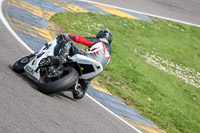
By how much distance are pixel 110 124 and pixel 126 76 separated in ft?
13.7

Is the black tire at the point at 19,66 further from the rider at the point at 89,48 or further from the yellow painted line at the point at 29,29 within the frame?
the yellow painted line at the point at 29,29

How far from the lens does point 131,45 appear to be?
14.1m

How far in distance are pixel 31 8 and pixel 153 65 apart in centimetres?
468

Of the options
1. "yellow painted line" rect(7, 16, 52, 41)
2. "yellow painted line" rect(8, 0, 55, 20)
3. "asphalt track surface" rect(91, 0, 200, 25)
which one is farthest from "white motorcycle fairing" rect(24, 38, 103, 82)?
"asphalt track surface" rect(91, 0, 200, 25)

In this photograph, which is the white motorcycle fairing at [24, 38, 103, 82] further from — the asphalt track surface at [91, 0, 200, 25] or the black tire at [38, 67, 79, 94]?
the asphalt track surface at [91, 0, 200, 25]

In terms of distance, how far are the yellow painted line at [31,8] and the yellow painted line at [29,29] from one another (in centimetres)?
133

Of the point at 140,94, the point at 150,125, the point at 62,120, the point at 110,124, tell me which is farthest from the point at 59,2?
the point at 62,120

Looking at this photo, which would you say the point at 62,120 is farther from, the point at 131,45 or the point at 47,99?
the point at 131,45

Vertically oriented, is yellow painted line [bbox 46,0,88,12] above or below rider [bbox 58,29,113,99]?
below

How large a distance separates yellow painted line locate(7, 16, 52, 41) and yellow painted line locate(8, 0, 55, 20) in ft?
4.37

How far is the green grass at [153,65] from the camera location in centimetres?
986

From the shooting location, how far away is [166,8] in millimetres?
19188

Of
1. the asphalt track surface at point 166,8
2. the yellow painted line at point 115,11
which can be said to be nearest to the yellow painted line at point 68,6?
the yellow painted line at point 115,11

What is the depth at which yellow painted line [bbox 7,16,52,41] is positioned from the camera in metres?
10.5
